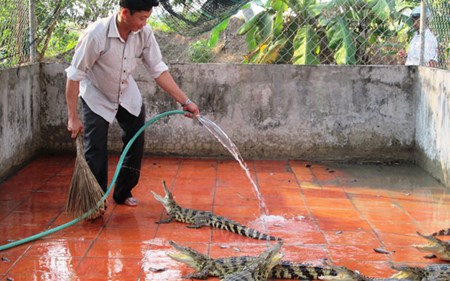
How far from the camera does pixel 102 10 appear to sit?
7.59 m

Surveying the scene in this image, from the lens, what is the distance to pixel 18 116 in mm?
6531

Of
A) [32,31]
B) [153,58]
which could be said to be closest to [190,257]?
[153,58]

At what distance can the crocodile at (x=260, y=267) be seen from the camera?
3467 mm

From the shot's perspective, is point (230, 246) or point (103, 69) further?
point (103, 69)

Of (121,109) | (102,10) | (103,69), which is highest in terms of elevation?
(102,10)

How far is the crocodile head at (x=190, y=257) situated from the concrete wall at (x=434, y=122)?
326 cm

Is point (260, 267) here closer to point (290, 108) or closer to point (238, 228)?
point (238, 228)

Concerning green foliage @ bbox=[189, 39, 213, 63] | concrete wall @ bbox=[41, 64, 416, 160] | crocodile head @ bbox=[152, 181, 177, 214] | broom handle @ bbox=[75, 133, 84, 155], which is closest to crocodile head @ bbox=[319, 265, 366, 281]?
crocodile head @ bbox=[152, 181, 177, 214]

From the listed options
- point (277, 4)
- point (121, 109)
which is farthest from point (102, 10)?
point (121, 109)

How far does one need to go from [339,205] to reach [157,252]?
195cm

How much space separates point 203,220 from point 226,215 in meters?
0.36

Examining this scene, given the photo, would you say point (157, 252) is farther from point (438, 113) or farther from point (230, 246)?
point (438, 113)

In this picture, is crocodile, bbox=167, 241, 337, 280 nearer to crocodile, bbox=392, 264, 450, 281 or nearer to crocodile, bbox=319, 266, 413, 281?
crocodile, bbox=319, 266, 413, 281

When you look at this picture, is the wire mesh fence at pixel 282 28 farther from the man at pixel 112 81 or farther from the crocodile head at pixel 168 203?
the crocodile head at pixel 168 203
